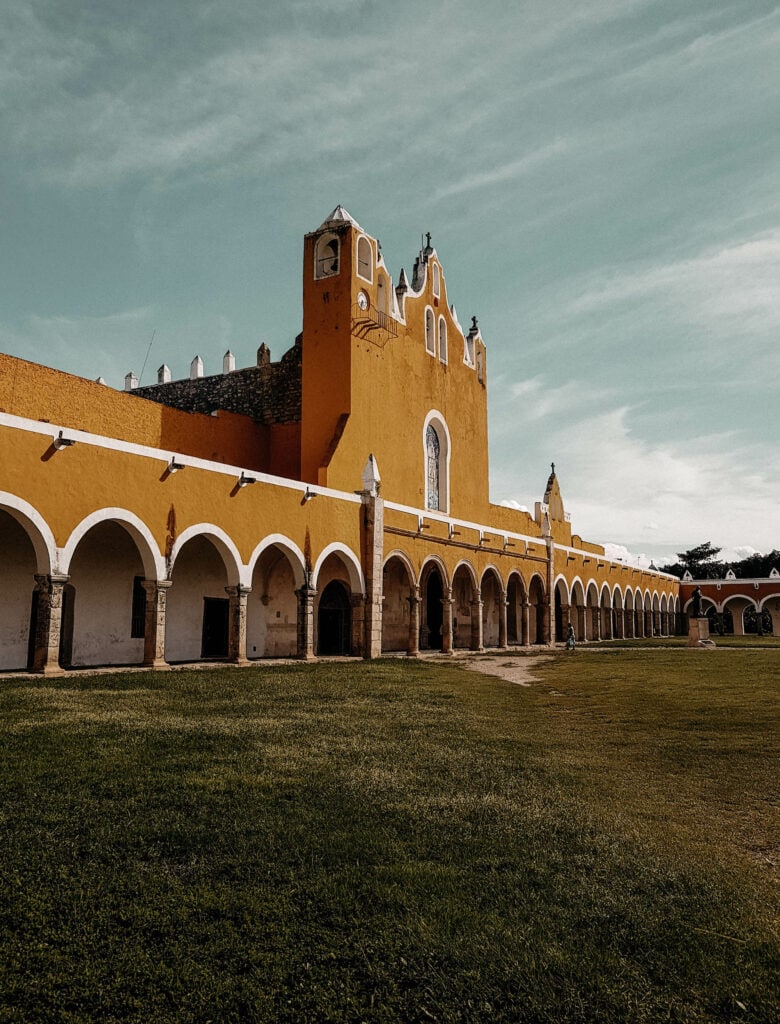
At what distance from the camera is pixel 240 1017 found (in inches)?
105

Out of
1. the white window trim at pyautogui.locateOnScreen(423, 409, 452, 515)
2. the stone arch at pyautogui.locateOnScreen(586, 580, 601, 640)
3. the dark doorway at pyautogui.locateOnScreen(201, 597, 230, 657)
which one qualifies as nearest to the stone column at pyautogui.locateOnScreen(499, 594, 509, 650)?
the white window trim at pyautogui.locateOnScreen(423, 409, 452, 515)

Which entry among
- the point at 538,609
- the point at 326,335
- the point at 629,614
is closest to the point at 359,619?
the point at 326,335

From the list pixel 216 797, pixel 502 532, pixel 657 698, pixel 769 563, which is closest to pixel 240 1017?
pixel 216 797

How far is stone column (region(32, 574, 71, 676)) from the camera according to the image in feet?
35.8

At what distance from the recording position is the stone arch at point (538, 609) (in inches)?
1118

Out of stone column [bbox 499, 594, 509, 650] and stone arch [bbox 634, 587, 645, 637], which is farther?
stone arch [bbox 634, 587, 645, 637]

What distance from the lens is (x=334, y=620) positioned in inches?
809

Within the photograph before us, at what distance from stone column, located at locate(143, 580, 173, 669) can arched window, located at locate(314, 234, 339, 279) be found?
10444 millimetres

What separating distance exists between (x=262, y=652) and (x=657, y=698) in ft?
31.3

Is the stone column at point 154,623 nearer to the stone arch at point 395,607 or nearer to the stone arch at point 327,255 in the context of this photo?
the stone arch at point 395,607

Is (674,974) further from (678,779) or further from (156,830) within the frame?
(678,779)

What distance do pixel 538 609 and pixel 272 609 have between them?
14.5 meters

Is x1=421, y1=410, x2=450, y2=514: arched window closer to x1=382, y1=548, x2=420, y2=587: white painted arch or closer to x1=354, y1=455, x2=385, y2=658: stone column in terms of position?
x1=382, y1=548, x2=420, y2=587: white painted arch

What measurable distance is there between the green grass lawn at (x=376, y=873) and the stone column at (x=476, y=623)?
15.4 metres
